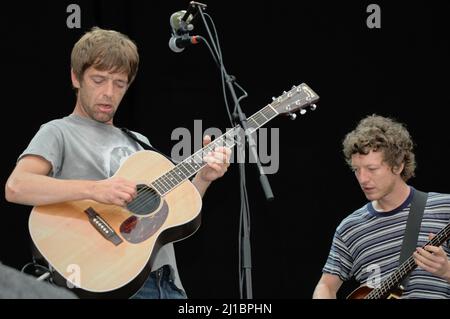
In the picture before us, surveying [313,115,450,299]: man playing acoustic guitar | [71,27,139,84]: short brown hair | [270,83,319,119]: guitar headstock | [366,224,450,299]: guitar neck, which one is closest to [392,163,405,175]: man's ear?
[313,115,450,299]: man playing acoustic guitar

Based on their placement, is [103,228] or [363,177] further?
[363,177]

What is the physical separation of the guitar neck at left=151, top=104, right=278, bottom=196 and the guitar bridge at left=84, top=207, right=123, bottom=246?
11.1 inches

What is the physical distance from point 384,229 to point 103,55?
1.60 m

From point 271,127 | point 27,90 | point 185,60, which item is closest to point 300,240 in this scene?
point 271,127

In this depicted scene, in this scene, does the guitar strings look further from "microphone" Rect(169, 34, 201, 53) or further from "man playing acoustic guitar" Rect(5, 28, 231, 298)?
"microphone" Rect(169, 34, 201, 53)

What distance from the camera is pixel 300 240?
14.1 ft

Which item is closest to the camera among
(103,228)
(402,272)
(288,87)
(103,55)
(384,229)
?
(103,228)

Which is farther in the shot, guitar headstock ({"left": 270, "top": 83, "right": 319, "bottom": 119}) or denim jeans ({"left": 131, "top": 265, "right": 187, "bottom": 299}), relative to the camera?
guitar headstock ({"left": 270, "top": 83, "right": 319, "bottom": 119})

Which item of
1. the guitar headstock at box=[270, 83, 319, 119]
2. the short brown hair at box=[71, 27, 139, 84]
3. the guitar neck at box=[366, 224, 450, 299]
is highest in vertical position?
the short brown hair at box=[71, 27, 139, 84]

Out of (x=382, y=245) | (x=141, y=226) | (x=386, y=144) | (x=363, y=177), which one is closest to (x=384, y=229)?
(x=382, y=245)

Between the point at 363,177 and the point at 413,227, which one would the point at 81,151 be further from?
the point at 413,227

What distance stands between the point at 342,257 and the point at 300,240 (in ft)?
2.77

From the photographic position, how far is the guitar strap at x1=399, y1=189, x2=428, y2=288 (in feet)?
10.6

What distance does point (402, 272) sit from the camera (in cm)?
316
